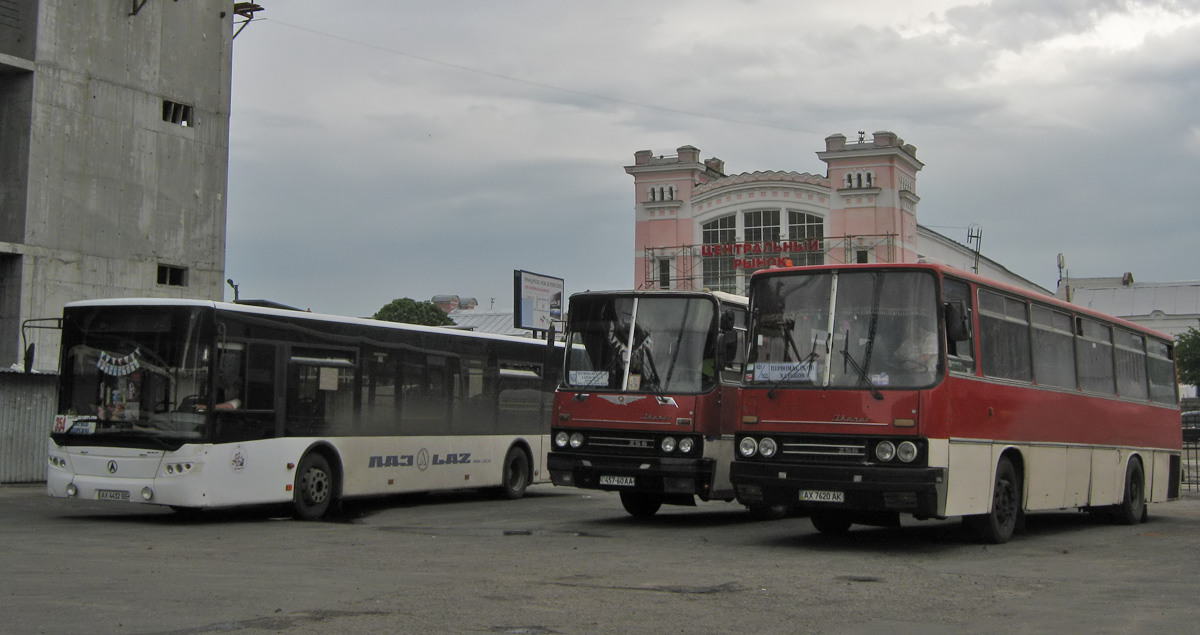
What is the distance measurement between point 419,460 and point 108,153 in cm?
1493

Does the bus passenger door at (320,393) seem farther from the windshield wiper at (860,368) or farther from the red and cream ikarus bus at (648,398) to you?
the windshield wiper at (860,368)

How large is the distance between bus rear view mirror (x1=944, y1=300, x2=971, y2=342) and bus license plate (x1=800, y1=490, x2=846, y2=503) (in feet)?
6.37

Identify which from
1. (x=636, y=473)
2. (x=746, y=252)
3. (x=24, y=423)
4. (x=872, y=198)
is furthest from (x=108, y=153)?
(x=872, y=198)

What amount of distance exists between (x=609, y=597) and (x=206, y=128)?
1021 inches

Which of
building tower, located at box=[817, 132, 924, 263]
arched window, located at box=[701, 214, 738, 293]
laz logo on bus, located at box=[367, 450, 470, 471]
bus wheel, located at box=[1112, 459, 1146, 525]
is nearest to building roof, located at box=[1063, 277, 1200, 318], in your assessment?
building tower, located at box=[817, 132, 924, 263]

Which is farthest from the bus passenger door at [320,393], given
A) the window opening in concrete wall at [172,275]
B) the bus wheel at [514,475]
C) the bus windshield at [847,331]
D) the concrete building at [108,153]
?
the window opening in concrete wall at [172,275]

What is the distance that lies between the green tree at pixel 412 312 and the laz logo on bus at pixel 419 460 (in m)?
64.7

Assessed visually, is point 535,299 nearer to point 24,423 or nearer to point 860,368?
point 24,423

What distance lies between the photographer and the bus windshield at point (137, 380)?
14875mm

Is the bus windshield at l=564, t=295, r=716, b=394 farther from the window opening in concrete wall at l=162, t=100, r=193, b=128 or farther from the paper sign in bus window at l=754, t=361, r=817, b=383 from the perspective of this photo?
the window opening in concrete wall at l=162, t=100, r=193, b=128

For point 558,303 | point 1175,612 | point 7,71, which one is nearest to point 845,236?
point 558,303

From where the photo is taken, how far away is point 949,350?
1253 cm

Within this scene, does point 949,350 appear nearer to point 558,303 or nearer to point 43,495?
point 43,495

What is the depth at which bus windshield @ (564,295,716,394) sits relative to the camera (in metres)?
15.7
